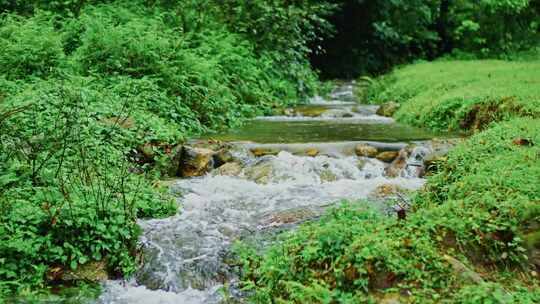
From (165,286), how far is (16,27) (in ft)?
24.6

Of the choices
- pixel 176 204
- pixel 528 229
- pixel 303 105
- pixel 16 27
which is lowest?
pixel 303 105

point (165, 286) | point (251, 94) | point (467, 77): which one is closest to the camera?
point (165, 286)

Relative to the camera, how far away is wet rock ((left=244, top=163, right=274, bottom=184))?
8516 mm

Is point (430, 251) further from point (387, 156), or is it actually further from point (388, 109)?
point (388, 109)

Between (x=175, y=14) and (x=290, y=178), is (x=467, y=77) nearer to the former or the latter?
(x=175, y=14)

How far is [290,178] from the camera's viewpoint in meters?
8.59

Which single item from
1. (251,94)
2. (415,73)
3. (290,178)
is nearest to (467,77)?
(415,73)

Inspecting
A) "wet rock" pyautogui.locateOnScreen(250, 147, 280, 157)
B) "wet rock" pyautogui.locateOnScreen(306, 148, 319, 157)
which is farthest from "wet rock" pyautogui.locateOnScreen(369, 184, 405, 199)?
"wet rock" pyautogui.locateOnScreen(250, 147, 280, 157)

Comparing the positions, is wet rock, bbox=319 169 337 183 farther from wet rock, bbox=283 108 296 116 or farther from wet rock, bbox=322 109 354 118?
wet rock, bbox=283 108 296 116

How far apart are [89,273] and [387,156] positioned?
518 cm

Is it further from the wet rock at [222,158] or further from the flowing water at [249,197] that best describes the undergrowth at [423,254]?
the wet rock at [222,158]

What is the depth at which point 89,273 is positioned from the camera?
573cm

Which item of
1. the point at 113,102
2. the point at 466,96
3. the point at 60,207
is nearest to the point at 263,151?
the point at 113,102

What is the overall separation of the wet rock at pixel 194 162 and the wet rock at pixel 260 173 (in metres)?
0.60
